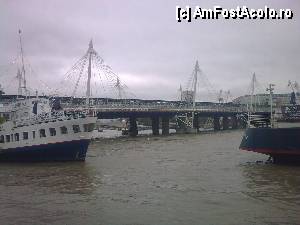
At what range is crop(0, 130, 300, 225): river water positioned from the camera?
18141 millimetres

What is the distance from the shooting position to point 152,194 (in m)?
23.3

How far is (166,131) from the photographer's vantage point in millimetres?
123875

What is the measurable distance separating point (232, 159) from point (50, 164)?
18.4 meters

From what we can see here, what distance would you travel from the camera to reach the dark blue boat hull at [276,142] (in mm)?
33375

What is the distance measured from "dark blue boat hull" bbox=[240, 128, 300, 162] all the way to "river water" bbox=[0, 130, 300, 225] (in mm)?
1185

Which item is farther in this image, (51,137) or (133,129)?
(133,129)

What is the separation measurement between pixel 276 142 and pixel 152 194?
52.0ft

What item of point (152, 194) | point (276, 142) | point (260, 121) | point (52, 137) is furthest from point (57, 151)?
point (276, 142)

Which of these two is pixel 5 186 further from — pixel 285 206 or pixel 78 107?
pixel 78 107

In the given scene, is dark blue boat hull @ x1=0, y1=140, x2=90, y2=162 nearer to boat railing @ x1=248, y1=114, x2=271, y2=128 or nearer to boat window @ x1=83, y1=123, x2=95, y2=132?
boat window @ x1=83, y1=123, x2=95, y2=132

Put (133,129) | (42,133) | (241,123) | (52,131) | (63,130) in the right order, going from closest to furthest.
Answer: (63,130)
(52,131)
(42,133)
(133,129)
(241,123)

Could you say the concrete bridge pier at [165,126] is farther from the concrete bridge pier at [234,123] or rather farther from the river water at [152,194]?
the river water at [152,194]

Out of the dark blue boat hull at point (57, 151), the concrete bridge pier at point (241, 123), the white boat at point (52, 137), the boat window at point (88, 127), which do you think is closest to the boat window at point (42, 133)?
the white boat at point (52, 137)

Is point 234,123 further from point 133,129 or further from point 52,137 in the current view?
point 52,137
